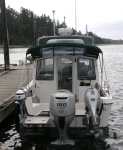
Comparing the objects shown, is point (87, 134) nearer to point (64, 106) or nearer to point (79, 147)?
point (79, 147)

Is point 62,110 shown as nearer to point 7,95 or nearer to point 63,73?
point 63,73

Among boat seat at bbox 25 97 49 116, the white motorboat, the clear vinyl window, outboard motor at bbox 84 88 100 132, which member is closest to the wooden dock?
the clear vinyl window

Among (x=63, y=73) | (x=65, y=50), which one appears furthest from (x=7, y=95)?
(x=65, y=50)

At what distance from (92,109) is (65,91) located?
35.1 inches

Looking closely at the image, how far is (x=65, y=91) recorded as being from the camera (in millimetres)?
8523

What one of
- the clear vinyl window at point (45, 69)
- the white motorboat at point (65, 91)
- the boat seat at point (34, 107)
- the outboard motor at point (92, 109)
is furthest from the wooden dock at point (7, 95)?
the outboard motor at point (92, 109)

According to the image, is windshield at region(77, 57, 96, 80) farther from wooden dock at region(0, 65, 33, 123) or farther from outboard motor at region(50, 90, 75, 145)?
outboard motor at region(50, 90, 75, 145)

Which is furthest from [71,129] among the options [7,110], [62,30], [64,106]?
[62,30]

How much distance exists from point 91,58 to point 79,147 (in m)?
3.01

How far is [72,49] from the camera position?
9.58 metres

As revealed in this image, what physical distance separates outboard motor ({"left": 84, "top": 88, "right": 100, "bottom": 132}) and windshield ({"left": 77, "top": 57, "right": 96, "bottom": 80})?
5.77 feet

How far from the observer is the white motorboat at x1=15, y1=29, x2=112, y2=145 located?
26.8ft

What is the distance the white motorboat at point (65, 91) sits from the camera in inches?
321

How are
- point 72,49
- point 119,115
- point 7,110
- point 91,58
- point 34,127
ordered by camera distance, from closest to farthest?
point 34,127, point 72,49, point 91,58, point 7,110, point 119,115
